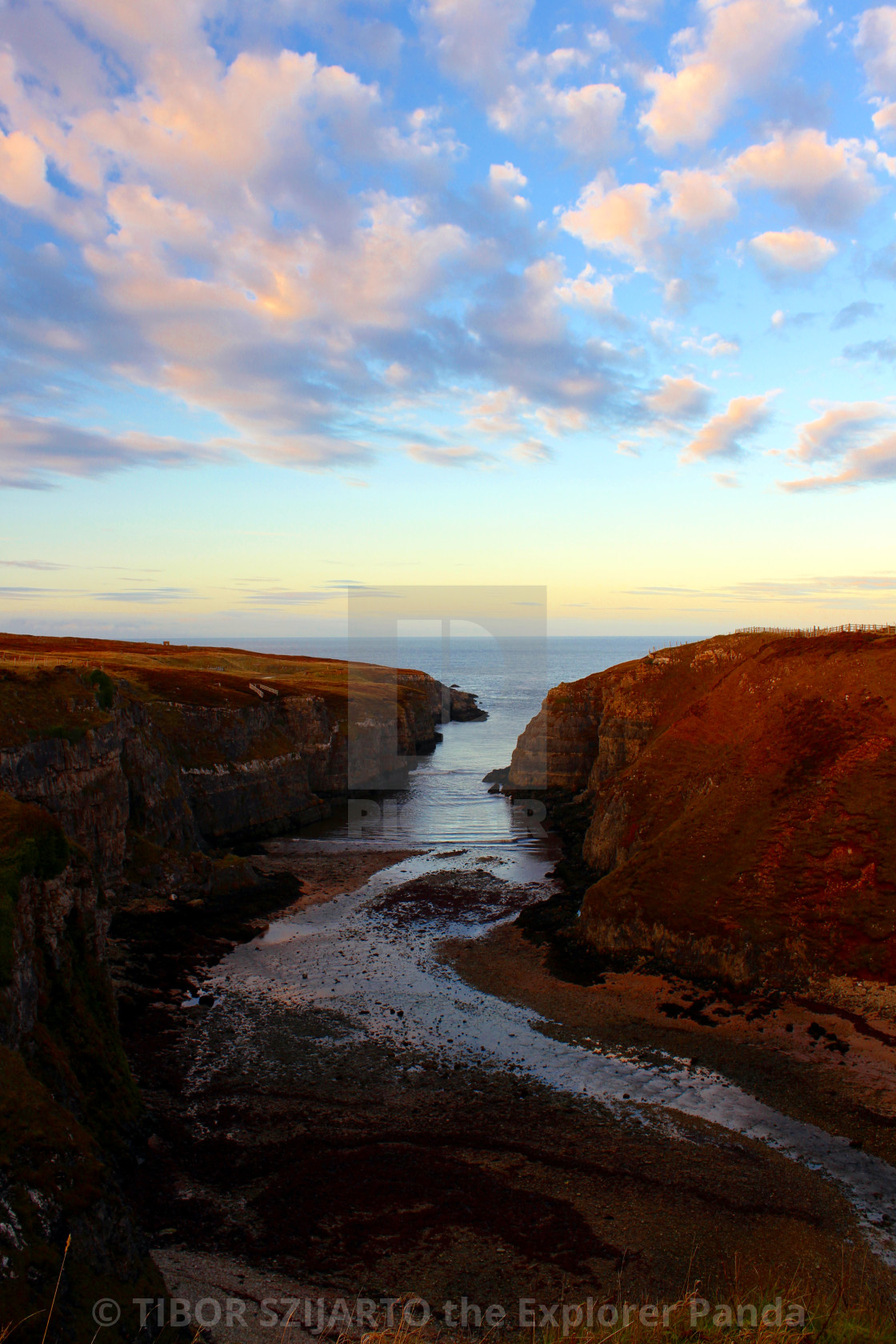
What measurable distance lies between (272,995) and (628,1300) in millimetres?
20159

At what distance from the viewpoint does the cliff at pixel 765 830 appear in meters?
32.7

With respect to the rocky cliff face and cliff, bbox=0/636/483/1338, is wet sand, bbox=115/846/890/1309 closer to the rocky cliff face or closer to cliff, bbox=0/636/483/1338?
the rocky cliff face

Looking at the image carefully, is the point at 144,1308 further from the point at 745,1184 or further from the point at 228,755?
the point at 228,755

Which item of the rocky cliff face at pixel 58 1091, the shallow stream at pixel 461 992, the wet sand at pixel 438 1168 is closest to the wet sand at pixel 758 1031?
the wet sand at pixel 438 1168

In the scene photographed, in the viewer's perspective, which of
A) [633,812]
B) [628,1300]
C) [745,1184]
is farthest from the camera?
[633,812]

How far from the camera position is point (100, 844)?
4097 centimetres

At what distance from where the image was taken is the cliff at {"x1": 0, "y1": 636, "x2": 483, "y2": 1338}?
1287 centimetres

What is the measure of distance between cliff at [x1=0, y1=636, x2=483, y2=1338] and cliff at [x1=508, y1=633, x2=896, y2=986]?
23563 millimetres

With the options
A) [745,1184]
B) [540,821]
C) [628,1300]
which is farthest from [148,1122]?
[540,821]

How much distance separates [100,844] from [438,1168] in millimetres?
28853

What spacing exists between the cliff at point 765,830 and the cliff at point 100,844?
928 inches

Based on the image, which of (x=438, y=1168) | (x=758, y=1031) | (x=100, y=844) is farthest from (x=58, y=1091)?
(x=100, y=844)

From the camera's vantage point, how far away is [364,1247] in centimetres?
1709

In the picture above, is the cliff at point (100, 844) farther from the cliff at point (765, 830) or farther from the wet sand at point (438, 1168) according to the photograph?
the cliff at point (765, 830)
